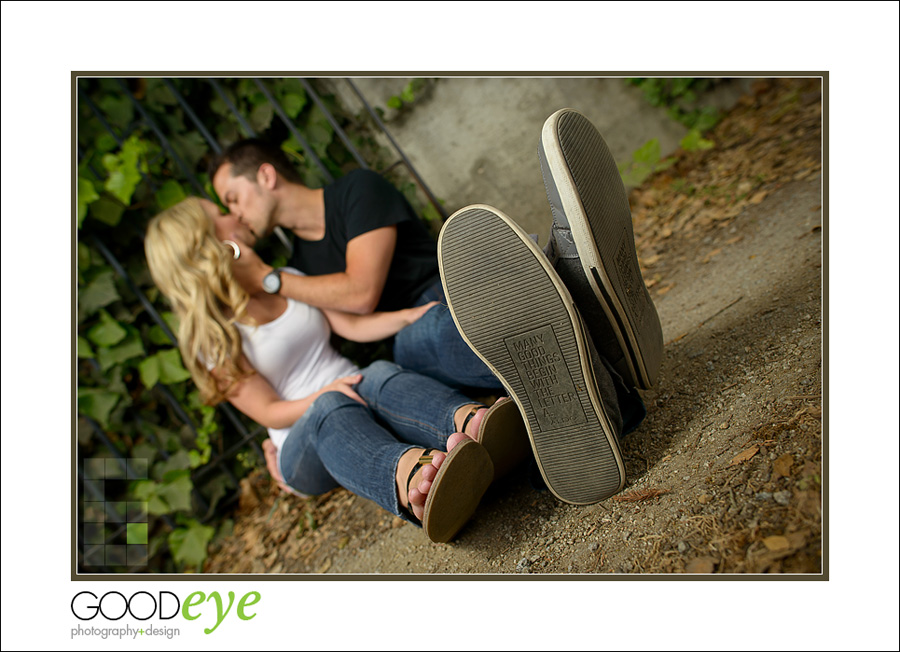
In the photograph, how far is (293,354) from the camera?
182cm

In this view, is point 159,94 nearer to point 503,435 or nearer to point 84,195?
point 84,195

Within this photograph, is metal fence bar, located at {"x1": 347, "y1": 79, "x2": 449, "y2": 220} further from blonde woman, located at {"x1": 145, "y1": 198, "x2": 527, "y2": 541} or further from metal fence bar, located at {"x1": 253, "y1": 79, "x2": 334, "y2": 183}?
blonde woman, located at {"x1": 145, "y1": 198, "x2": 527, "y2": 541}

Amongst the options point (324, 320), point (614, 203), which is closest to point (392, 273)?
point (324, 320)

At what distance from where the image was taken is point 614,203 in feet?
3.62

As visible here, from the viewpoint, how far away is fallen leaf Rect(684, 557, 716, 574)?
37.5 inches

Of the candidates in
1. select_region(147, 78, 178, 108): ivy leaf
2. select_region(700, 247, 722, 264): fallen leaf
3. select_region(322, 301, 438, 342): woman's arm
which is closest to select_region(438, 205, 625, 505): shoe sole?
select_region(322, 301, 438, 342): woman's arm

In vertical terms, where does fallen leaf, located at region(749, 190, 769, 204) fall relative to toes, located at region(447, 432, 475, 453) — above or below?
below

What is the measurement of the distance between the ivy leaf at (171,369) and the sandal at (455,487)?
137 cm

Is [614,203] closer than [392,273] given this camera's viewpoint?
Yes

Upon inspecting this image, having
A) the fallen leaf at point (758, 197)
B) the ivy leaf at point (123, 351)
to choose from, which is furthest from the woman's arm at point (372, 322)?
the fallen leaf at point (758, 197)

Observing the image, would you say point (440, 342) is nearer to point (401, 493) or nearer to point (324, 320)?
point (401, 493)

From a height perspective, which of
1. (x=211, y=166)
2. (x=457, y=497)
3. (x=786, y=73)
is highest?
(x=211, y=166)

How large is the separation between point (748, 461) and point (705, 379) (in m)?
0.32

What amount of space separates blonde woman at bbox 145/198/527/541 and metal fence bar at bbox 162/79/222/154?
33 cm
